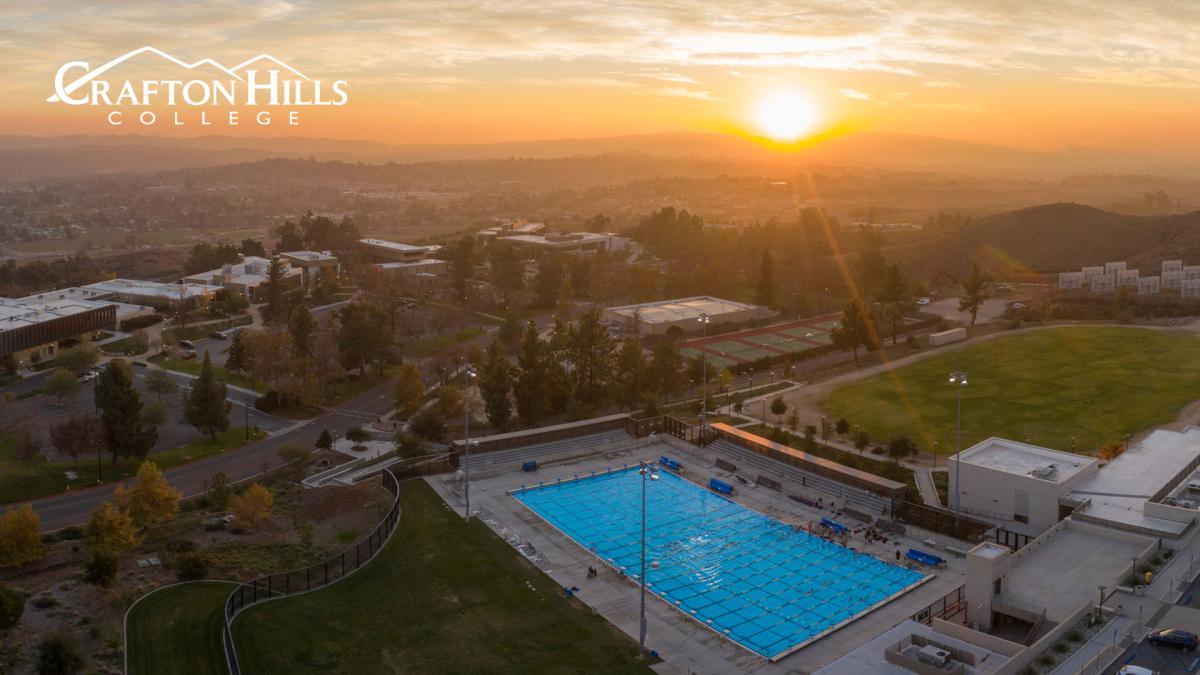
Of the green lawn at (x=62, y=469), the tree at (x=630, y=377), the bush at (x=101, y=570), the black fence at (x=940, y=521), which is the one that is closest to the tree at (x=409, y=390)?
the green lawn at (x=62, y=469)

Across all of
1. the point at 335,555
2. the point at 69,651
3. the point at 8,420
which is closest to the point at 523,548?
the point at 335,555

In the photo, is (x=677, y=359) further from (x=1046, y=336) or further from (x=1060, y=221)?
(x=1060, y=221)

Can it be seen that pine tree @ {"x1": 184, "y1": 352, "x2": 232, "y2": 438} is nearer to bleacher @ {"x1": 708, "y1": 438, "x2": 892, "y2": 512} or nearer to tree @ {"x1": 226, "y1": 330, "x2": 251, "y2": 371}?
tree @ {"x1": 226, "y1": 330, "x2": 251, "y2": 371}

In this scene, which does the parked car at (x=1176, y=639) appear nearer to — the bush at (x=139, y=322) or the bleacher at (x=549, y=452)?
the bleacher at (x=549, y=452)

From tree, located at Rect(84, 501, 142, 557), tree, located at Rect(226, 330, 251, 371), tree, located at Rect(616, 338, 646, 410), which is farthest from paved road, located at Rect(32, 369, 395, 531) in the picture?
tree, located at Rect(616, 338, 646, 410)

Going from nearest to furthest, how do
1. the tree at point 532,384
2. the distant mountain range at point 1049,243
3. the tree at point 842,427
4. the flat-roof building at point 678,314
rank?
the tree at point 842,427 → the tree at point 532,384 → the flat-roof building at point 678,314 → the distant mountain range at point 1049,243

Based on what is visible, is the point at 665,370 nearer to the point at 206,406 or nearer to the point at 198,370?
the point at 206,406
